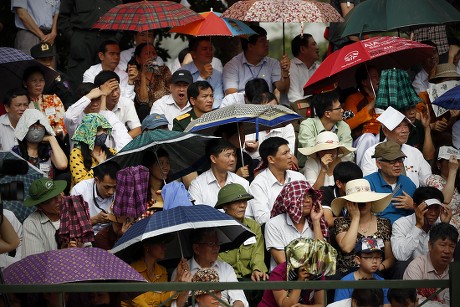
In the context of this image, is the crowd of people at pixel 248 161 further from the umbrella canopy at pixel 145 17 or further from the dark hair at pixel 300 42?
the umbrella canopy at pixel 145 17

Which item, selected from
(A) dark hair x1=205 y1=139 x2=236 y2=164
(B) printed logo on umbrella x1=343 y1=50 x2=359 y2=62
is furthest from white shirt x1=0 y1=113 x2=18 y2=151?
(B) printed logo on umbrella x1=343 y1=50 x2=359 y2=62

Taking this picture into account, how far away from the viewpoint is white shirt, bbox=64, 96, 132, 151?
1341 cm

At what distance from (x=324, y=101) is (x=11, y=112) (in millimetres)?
3345

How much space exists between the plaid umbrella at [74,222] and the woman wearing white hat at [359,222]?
7.44 feet

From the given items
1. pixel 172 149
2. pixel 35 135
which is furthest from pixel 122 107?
pixel 172 149

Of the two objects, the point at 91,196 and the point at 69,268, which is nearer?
the point at 69,268

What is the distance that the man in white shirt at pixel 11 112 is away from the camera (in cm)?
1323

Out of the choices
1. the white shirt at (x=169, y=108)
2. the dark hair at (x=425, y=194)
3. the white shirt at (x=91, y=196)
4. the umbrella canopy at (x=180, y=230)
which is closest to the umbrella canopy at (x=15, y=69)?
the white shirt at (x=169, y=108)

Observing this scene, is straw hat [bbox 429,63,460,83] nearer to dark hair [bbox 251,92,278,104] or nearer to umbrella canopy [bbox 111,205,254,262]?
dark hair [bbox 251,92,278,104]

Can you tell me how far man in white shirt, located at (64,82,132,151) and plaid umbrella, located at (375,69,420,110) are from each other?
2807 millimetres

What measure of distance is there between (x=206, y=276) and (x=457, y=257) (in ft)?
6.65

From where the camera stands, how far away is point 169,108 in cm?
1461

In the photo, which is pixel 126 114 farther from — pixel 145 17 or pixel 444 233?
pixel 444 233

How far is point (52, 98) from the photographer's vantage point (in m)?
14.1
